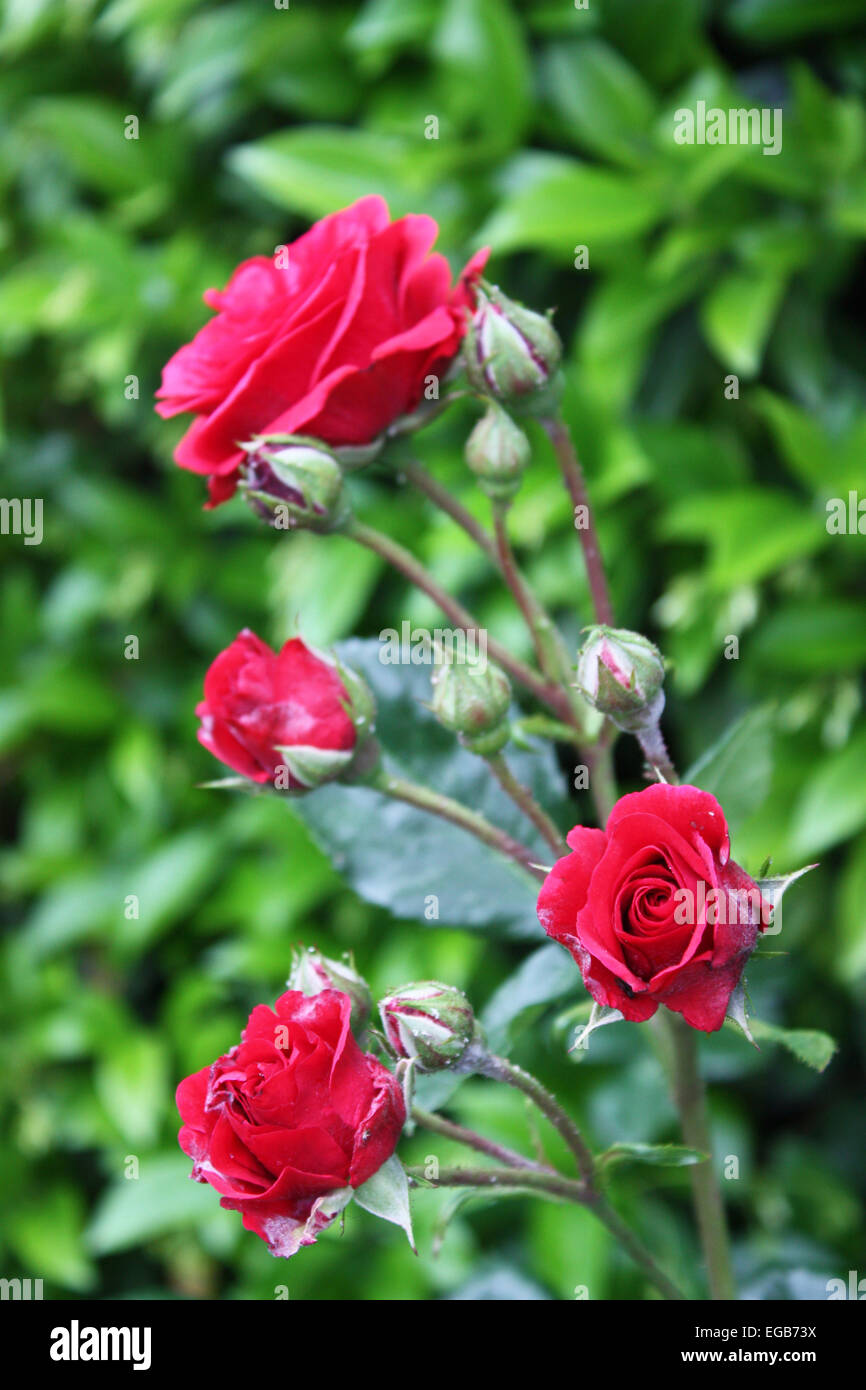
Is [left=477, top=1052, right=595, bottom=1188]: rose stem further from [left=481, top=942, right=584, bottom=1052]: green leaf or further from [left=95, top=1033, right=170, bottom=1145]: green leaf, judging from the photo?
[left=95, top=1033, right=170, bottom=1145]: green leaf

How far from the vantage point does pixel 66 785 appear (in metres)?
1.39

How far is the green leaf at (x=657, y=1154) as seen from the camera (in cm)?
41

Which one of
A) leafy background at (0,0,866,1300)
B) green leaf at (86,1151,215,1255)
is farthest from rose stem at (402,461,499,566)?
green leaf at (86,1151,215,1255)

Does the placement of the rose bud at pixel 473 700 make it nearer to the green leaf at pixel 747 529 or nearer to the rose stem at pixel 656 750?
the rose stem at pixel 656 750

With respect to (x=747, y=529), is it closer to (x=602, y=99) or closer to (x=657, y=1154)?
(x=602, y=99)

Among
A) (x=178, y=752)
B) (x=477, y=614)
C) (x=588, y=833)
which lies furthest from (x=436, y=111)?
(x=588, y=833)

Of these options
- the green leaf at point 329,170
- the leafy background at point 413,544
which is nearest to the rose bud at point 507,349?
the leafy background at point 413,544

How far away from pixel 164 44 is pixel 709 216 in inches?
21.9

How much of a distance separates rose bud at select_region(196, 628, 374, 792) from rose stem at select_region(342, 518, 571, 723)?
0.17 ft

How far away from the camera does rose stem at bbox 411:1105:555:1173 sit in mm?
385

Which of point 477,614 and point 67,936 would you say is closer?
point 477,614

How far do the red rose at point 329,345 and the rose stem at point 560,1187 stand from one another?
249 mm
